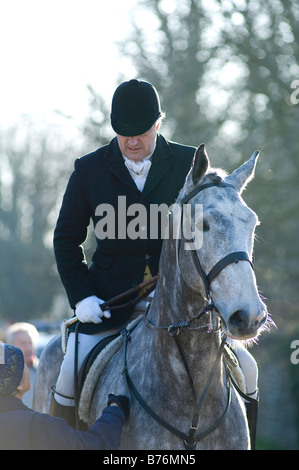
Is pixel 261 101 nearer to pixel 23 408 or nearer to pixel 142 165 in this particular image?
pixel 142 165

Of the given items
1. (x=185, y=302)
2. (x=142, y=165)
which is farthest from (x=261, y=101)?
(x=185, y=302)

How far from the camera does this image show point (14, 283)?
3875 cm

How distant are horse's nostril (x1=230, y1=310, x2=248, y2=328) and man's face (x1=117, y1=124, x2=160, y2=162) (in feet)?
6.34

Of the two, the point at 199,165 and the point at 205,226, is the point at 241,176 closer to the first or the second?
the point at 199,165

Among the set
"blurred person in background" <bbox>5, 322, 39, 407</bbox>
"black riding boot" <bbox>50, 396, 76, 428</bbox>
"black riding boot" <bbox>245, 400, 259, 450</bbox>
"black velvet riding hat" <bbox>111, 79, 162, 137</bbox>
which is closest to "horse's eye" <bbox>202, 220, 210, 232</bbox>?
"black velvet riding hat" <bbox>111, 79, 162, 137</bbox>

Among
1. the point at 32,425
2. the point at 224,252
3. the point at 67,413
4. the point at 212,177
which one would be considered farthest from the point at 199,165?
the point at 67,413

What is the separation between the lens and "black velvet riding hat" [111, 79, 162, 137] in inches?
201

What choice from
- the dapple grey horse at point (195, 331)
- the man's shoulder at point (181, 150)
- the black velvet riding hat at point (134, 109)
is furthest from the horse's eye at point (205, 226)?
the man's shoulder at point (181, 150)

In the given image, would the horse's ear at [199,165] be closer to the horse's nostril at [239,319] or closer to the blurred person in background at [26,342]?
the horse's nostril at [239,319]

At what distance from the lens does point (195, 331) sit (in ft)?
14.1

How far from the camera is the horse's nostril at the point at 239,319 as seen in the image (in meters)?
3.61

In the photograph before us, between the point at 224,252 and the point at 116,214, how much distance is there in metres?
1.59

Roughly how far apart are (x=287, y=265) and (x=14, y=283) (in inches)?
947

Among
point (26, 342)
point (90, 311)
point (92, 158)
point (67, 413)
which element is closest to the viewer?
point (90, 311)
